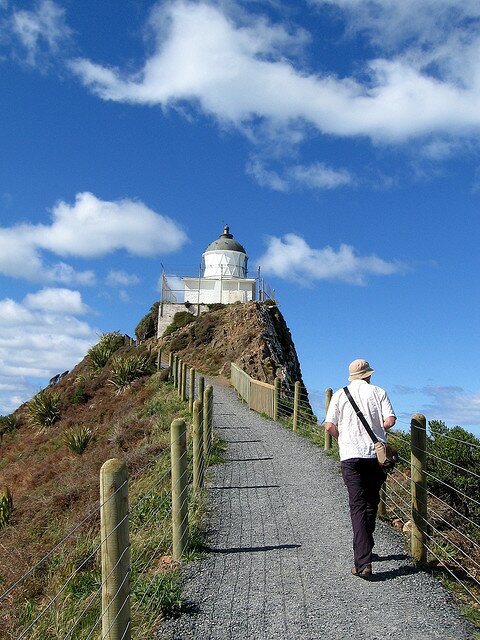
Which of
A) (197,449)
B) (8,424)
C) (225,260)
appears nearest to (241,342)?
(8,424)

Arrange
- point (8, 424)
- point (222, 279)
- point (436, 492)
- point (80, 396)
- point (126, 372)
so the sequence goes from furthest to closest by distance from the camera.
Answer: point (222, 279) → point (8, 424) → point (80, 396) → point (126, 372) → point (436, 492)

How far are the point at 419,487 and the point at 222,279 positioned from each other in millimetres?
45731

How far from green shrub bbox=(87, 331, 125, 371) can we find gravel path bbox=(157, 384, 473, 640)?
1152 inches

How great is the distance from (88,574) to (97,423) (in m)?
18.7

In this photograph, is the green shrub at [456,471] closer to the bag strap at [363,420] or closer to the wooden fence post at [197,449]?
the wooden fence post at [197,449]

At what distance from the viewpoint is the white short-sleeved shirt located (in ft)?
19.9

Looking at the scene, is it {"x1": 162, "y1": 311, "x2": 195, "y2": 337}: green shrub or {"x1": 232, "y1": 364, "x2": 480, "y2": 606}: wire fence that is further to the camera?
{"x1": 162, "y1": 311, "x2": 195, "y2": 337}: green shrub

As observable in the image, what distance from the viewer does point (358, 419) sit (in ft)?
20.1

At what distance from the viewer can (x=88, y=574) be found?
6.65 metres

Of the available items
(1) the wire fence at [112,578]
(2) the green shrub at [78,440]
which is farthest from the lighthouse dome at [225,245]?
(1) the wire fence at [112,578]

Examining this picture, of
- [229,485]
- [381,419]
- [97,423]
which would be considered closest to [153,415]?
[97,423]

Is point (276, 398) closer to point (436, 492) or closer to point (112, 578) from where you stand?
point (436, 492)

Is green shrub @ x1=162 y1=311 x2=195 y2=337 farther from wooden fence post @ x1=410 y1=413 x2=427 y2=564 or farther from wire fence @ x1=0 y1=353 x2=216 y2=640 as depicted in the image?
wooden fence post @ x1=410 y1=413 x2=427 y2=564

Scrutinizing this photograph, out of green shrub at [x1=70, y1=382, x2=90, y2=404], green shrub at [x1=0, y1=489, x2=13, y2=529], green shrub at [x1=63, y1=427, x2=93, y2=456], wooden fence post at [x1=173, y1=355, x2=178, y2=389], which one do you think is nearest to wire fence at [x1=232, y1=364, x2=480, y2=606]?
wooden fence post at [x1=173, y1=355, x2=178, y2=389]
